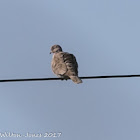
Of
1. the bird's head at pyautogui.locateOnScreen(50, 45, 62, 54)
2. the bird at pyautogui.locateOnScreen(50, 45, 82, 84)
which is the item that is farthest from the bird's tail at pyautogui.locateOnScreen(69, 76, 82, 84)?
the bird's head at pyautogui.locateOnScreen(50, 45, 62, 54)

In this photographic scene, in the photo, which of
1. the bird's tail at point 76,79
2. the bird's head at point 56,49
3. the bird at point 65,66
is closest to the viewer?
the bird's tail at point 76,79

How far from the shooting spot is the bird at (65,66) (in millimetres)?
11866

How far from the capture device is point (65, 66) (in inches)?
482

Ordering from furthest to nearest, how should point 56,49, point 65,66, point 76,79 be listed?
point 56,49 < point 65,66 < point 76,79

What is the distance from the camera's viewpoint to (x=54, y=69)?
1259 cm

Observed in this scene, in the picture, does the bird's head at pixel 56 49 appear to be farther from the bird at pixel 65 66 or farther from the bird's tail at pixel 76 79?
the bird's tail at pixel 76 79

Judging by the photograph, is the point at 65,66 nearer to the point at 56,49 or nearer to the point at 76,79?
the point at 76,79

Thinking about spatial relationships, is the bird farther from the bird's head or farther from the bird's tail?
the bird's head

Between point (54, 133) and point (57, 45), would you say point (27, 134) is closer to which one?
point (54, 133)

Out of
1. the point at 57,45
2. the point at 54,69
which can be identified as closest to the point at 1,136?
the point at 54,69

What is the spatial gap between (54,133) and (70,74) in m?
1.63

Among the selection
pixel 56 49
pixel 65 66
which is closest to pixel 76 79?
pixel 65 66

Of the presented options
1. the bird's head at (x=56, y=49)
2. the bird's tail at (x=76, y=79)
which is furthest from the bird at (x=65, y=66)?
the bird's head at (x=56, y=49)

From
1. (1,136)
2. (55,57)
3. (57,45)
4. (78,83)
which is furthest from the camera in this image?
(57,45)
